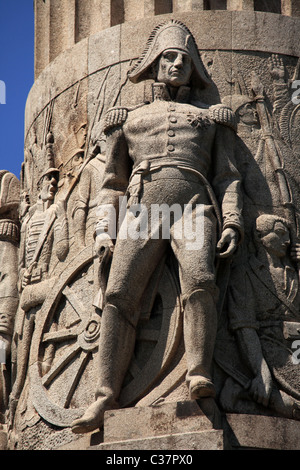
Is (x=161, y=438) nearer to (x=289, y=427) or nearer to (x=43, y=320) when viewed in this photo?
(x=289, y=427)

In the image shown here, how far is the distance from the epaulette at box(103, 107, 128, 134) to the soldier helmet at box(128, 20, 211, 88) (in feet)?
1.77

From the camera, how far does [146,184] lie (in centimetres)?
1666

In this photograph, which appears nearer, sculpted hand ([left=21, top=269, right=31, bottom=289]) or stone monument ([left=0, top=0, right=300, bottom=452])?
stone monument ([left=0, top=0, right=300, bottom=452])

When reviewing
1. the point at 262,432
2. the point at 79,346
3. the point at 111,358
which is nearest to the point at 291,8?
the point at 79,346

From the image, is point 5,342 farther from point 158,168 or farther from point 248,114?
point 248,114

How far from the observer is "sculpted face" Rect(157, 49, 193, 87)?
56.2 ft

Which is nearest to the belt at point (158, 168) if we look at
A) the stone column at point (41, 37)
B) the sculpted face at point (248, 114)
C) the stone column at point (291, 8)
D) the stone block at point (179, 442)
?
the sculpted face at point (248, 114)

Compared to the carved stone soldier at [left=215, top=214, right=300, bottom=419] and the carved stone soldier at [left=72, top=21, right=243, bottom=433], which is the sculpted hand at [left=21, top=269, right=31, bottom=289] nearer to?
the carved stone soldier at [left=72, top=21, right=243, bottom=433]

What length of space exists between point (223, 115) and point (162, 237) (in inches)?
71.7

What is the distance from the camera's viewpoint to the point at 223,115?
17.0 meters

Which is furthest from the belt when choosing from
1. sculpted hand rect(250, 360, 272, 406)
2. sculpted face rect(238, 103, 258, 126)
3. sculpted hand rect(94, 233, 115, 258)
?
sculpted hand rect(250, 360, 272, 406)

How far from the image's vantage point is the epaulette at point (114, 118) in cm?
1711

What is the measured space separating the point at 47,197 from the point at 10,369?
2.72m
